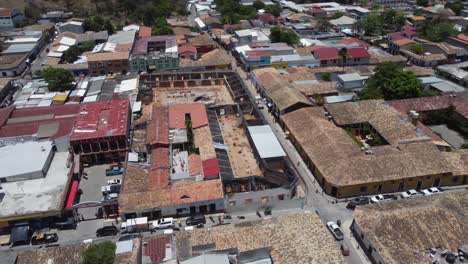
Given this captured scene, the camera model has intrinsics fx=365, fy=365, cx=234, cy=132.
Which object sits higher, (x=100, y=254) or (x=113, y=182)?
(x=100, y=254)

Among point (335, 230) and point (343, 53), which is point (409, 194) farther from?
point (343, 53)

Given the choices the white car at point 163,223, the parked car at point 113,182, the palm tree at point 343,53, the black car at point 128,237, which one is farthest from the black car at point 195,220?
the palm tree at point 343,53

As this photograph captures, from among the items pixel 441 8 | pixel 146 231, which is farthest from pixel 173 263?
pixel 441 8

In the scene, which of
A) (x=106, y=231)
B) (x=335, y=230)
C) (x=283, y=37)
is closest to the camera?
(x=335, y=230)

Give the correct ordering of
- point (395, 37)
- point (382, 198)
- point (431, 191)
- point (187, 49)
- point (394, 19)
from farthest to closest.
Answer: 1. point (394, 19)
2. point (395, 37)
3. point (187, 49)
4. point (431, 191)
5. point (382, 198)

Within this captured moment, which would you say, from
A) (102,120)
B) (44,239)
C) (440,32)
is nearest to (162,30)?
(102,120)

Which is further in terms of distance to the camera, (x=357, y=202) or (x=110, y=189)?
(x=110, y=189)

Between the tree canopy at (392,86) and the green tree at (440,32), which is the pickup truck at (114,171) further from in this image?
the green tree at (440,32)

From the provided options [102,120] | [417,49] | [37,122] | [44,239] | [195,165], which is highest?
[417,49]
